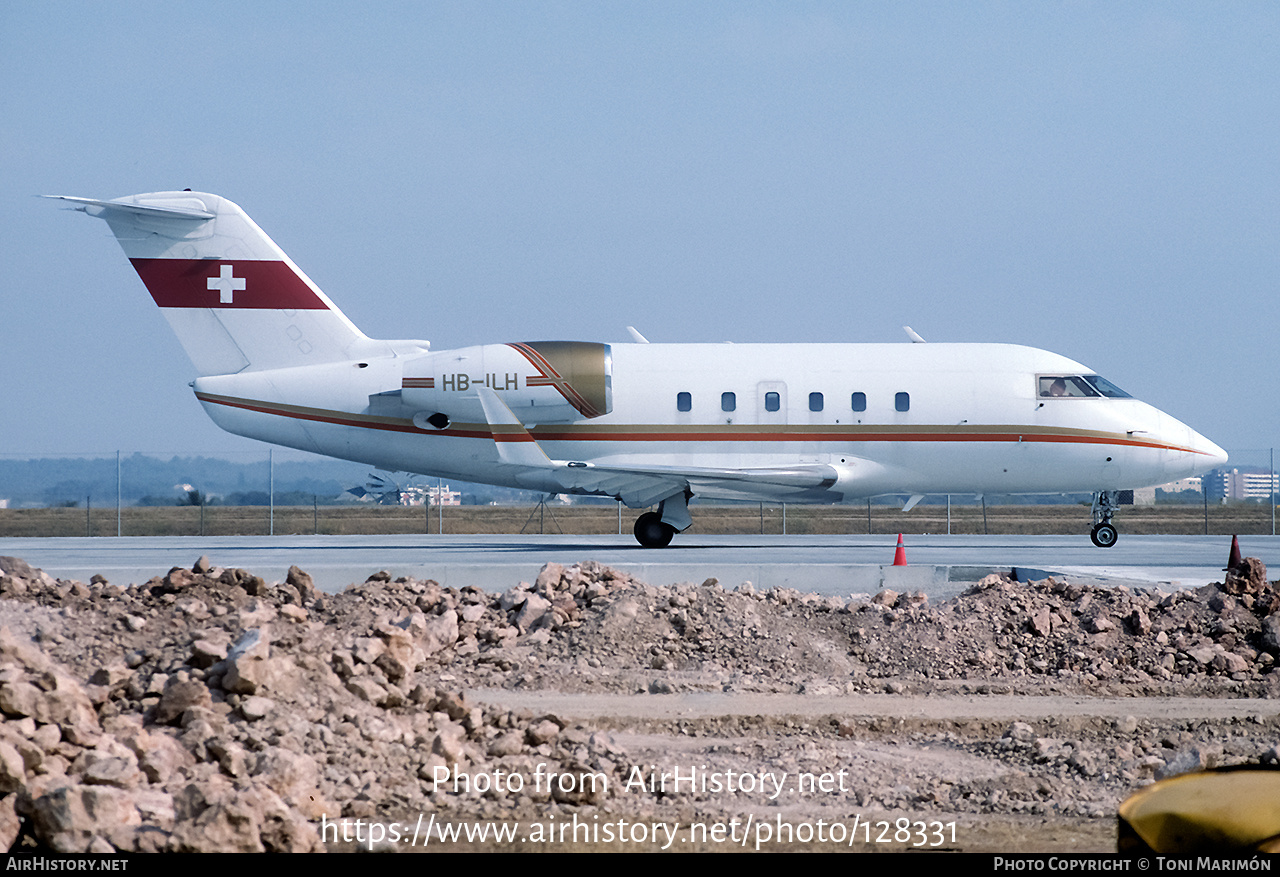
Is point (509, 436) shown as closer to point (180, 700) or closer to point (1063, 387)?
point (1063, 387)

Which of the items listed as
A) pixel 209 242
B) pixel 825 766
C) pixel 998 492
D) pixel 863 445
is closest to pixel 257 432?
pixel 209 242

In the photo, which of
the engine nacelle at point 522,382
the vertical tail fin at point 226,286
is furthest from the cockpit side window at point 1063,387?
the vertical tail fin at point 226,286

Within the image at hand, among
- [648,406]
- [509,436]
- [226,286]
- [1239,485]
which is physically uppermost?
[226,286]

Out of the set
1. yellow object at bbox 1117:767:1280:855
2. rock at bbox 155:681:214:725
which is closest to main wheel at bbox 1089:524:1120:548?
rock at bbox 155:681:214:725

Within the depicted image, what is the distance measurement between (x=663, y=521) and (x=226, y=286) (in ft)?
27.2

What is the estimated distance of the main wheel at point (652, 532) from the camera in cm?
2011

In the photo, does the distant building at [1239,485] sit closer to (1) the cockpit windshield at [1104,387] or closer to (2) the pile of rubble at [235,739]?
(1) the cockpit windshield at [1104,387]

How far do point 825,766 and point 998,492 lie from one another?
14.9 m

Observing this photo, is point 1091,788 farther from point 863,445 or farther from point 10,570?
point 863,445

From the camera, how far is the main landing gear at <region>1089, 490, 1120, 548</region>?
67.2 ft

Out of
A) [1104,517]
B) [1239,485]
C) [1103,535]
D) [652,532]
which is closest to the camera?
[652,532]

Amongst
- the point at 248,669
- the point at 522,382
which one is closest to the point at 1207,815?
the point at 248,669

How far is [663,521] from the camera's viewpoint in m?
20.2

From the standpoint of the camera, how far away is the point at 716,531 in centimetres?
3525
